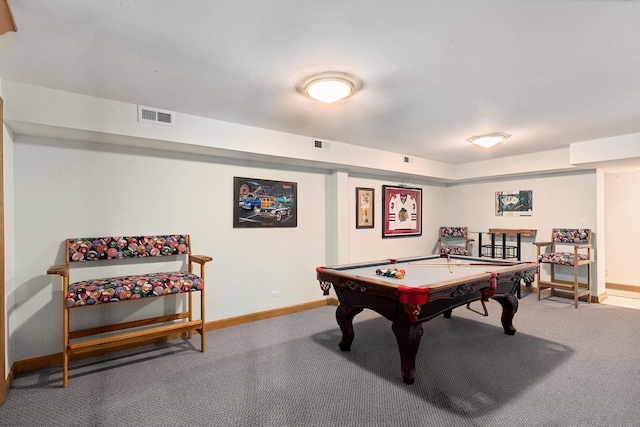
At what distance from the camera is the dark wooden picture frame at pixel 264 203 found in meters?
4.04

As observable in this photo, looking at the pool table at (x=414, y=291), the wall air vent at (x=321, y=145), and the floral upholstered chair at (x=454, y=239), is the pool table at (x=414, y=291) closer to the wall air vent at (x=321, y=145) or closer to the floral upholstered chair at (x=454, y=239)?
the wall air vent at (x=321, y=145)

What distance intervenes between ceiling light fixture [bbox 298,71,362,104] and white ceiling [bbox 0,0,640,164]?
2.8 inches

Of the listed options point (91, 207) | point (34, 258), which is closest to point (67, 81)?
point (91, 207)

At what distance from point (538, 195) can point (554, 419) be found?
174 inches

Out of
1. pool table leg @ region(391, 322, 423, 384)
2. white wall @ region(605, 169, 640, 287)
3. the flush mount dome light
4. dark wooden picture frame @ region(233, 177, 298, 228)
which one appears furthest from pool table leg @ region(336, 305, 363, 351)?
white wall @ region(605, 169, 640, 287)

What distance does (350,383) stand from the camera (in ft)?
8.25

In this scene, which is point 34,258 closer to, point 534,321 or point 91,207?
point 91,207

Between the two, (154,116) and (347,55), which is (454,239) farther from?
(154,116)

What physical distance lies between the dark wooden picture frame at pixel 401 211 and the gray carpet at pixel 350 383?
229 centimetres

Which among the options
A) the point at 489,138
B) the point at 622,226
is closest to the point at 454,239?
the point at 622,226

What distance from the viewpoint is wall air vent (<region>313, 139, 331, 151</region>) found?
13.8 ft

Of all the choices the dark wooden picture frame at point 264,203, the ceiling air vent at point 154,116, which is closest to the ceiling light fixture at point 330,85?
the ceiling air vent at point 154,116

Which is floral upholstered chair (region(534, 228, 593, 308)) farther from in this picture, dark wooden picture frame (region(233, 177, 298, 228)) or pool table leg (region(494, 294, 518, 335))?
dark wooden picture frame (region(233, 177, 298, 228))

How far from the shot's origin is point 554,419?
2.04 m
